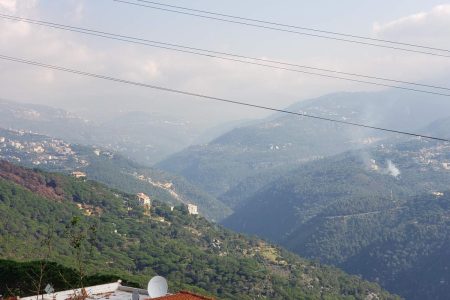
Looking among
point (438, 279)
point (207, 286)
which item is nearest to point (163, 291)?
point (207, 286)

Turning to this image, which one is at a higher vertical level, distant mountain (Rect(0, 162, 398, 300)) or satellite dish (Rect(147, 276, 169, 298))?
distant mountain (Rect(0, 162, 398, 300))

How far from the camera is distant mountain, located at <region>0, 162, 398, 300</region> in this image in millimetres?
85812

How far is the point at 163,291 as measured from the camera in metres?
24.3

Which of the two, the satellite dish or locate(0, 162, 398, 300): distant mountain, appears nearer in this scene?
the satellite dish

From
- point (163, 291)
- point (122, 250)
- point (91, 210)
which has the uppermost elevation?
point (91, 210)

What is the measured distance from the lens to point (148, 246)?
339 ft

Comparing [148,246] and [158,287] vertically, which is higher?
[148,246]

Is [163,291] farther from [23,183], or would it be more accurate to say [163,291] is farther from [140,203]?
[140,203]

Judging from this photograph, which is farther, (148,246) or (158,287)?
(148,246)

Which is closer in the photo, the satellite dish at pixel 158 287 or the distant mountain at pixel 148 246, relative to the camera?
the satellite dish at pixel 158 287

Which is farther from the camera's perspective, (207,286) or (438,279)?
(438,279)

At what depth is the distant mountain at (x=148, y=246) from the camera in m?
85.8

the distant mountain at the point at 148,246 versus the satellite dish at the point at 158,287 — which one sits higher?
the distant mountain at the point at 148,246

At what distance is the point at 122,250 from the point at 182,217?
130ft
